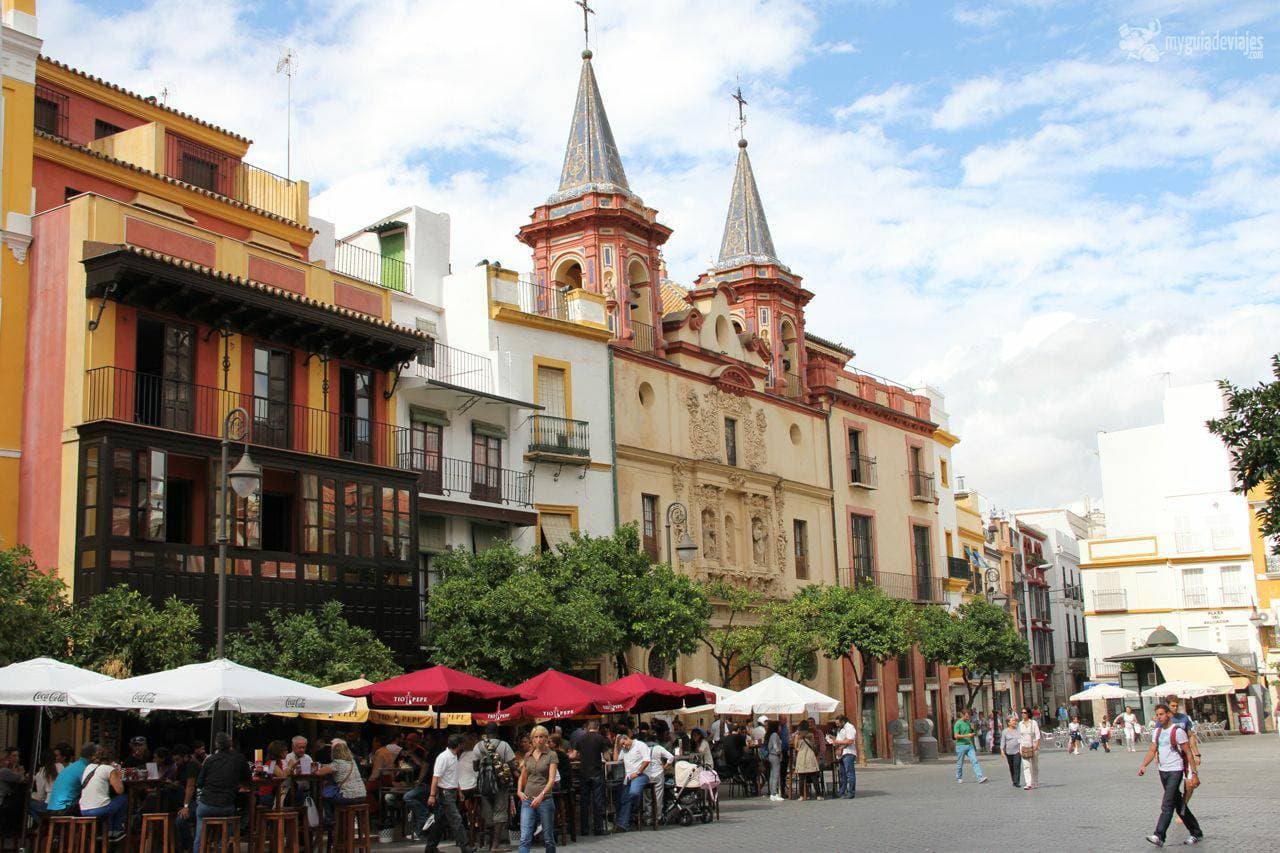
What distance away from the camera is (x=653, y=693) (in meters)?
25.2

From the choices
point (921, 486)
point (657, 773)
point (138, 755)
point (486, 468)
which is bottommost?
point (657, 773)

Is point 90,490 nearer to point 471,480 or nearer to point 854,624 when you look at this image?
point 471,480

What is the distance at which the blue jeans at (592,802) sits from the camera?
2178cm

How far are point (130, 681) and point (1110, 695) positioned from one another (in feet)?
Answer: 138

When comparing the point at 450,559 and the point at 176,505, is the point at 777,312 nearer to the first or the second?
the point at 450,559

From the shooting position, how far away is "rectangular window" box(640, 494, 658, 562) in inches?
1533

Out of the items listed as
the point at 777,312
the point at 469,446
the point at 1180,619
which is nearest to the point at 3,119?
the point at 469,446

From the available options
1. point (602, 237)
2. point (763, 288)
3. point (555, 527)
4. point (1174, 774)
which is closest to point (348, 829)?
point (1174, 774)

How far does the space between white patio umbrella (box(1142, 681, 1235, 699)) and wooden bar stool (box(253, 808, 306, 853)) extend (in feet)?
130

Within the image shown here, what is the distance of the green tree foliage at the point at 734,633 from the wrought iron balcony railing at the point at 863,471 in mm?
8682

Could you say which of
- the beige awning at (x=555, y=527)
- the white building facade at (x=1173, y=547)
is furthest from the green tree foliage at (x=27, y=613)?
the white building facade at (x=1173, y=547)

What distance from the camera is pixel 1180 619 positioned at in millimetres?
67688

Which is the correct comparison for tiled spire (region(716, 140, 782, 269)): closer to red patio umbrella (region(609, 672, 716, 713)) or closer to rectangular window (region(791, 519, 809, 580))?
rectangular window (region(791, 519, 809, 580))

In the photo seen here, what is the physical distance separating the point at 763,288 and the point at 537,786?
32831 millimetres
